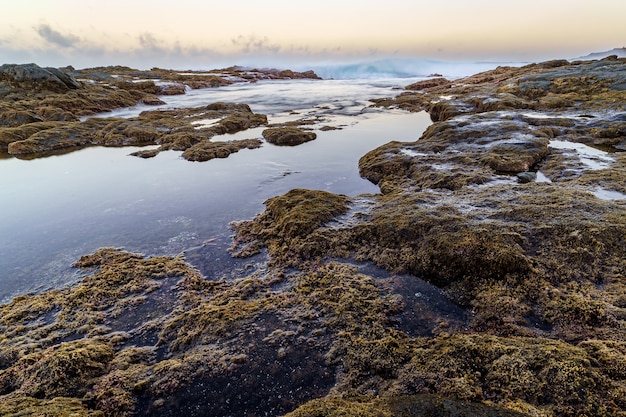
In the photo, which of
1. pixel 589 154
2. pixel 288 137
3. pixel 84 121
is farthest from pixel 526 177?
pixel 84 121

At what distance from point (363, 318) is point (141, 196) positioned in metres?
12.5

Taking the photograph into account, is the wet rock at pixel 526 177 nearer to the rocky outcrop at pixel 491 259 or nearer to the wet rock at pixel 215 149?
the rocky outcrop at pixel 491 259

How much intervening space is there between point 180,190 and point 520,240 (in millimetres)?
13941

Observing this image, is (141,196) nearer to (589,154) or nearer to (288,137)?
(288,137)

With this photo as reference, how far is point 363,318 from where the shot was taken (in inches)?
267

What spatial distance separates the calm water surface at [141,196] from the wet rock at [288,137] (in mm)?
1068

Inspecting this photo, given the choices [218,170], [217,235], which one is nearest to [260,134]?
[218,170]

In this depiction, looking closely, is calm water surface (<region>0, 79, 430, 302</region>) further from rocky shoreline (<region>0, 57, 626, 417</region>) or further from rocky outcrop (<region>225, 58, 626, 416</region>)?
rocky outcrop (<region>225, 58, 626, 416</region>)

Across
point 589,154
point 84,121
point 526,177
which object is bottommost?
point 526,177

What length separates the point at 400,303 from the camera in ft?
23.7

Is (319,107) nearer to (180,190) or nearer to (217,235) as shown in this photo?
(180,190)

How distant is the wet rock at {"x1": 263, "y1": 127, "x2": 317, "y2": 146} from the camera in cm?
2511

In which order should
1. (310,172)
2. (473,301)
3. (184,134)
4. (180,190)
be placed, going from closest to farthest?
(473,301) < (180,190) < (310,172) < (184,134)

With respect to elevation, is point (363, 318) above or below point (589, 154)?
below
